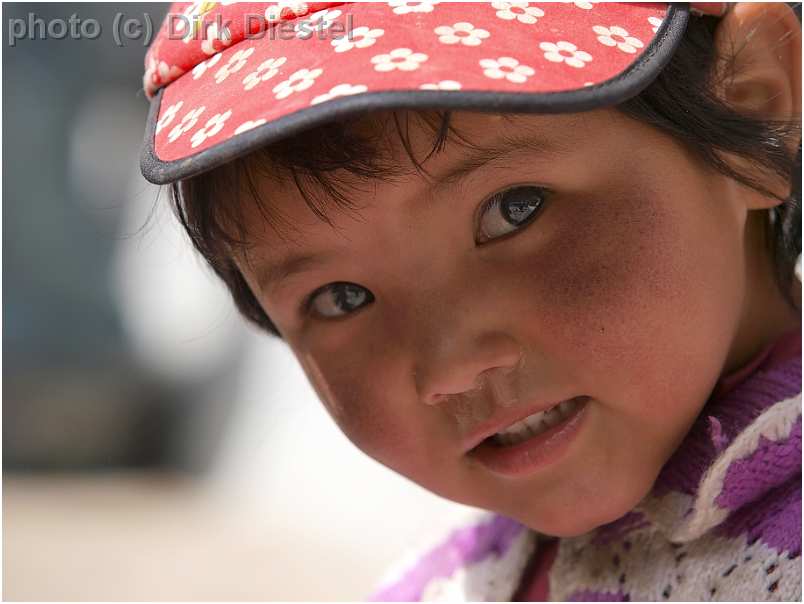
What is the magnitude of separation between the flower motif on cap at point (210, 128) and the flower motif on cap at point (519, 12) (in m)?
0.18

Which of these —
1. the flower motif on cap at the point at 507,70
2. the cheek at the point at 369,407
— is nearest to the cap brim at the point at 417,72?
the flower motif on cap at the point at 507,70

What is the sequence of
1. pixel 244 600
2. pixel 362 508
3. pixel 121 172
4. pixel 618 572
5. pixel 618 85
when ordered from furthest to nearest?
pixel 121 172
pixel 362 508
pixel 244 600
pixel 618 572
pixel 618 85

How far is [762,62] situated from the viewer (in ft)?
2.67

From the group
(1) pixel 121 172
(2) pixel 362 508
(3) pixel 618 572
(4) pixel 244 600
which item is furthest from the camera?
(1) pixel 121 172

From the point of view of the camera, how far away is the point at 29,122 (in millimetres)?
2898

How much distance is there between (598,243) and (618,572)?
0.89 ft

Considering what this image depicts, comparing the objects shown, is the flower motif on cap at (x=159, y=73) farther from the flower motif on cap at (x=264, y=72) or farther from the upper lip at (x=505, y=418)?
the upper lip at (x=505, y=418)

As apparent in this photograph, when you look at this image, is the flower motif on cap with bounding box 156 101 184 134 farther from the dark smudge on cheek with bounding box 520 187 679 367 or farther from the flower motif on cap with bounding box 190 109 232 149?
the dark smudge on cheek with bounding box 520 187 679 367

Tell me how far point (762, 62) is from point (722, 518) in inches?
13.4

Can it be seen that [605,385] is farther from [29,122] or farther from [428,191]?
[29,122]

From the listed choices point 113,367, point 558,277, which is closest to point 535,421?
point 558,277

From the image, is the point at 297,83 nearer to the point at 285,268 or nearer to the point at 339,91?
the point at 339,91

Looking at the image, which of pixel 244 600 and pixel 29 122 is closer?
pixel 244 600

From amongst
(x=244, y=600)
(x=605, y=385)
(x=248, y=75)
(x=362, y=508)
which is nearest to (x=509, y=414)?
Result: (x=605, y=385)
